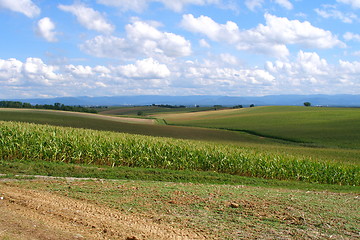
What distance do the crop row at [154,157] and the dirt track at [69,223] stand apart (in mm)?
9772

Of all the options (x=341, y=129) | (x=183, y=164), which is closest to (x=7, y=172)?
(x=183, y=164)

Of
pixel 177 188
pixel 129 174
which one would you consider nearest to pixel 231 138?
pixel 129 174

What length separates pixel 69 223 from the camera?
252 inches

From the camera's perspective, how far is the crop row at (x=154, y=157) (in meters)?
17.2

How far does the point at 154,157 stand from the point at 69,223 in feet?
38.9

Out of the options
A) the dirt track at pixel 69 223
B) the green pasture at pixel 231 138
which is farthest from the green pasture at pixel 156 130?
the dirt track at pixel 69 223

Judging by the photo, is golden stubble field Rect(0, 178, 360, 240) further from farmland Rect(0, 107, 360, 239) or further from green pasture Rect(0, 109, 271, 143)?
green pasture Rect(0, 109, 271, 143)

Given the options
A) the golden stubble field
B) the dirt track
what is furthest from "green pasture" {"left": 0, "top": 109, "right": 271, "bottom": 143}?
the dirt track

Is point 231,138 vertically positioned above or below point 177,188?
below

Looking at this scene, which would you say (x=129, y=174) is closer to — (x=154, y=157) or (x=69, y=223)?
(x=154, y=157)

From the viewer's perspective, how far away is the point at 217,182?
14.8 meters

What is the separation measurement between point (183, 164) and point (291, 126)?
148 feet

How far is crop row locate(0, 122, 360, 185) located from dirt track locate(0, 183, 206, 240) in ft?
32.1

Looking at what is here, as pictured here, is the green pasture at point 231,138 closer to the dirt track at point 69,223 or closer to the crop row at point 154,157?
the crop row at point 154,157
